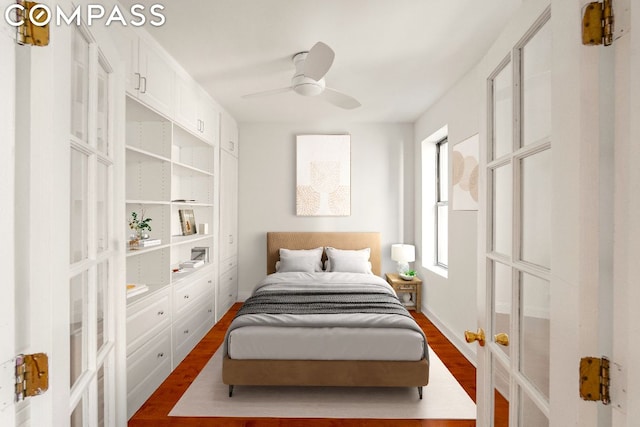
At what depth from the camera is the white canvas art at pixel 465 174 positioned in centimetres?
311

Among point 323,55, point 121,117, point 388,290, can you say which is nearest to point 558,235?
point 121,117

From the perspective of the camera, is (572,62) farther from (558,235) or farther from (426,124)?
(426,124)

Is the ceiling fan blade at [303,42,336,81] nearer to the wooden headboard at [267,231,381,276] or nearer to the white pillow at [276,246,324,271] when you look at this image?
the white pillow at [276,246,324,271]

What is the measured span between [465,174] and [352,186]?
6.18 ft

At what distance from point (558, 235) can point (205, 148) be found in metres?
3.76

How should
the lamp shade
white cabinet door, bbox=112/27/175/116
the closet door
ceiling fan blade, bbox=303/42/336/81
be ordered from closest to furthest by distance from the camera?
the closet door → ceiling fan blade, bbox=303/42/336/81 → white cabinet door, bbox=112/27/175/116 → the lamp shade

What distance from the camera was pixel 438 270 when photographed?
4227 millimetres

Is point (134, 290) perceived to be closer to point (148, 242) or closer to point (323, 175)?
point (148, 242)

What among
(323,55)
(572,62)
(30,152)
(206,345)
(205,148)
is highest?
(323,55)

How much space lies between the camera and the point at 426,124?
442 cm

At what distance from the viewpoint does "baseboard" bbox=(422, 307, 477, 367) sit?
3.12 m

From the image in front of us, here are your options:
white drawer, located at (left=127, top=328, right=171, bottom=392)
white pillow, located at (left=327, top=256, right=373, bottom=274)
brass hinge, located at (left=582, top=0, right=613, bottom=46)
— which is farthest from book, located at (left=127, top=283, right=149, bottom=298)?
brass hinge, located at (left=582, top=0, right=613, bottom=46)

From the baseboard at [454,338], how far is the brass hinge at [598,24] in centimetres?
293

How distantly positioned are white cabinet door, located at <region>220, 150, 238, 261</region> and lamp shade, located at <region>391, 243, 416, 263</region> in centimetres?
215
